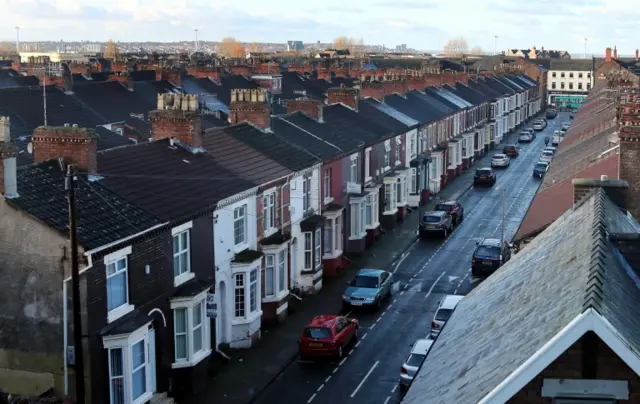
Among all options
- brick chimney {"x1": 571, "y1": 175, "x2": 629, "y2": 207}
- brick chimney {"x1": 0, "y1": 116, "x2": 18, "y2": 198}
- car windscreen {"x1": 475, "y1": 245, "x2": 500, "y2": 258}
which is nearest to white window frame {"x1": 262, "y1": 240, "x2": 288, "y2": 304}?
car windscreen {"x1": 475, "y1": 245, "x2": 500, "y2": 258}

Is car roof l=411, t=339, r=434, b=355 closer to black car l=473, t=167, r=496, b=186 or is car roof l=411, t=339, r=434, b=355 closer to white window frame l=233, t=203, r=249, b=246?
white window frame l=233, t=203, r=249, b=246

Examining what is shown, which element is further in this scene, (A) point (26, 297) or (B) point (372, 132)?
(B) point (372, 132)

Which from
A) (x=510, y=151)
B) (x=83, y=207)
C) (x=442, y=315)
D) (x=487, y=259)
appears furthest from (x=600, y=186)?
(x=510, y=151)

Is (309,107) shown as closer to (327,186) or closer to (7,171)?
(327,186)

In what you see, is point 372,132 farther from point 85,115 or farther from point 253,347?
point 253,347

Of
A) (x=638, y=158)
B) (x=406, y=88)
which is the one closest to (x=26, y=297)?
(x=638, y=158)
